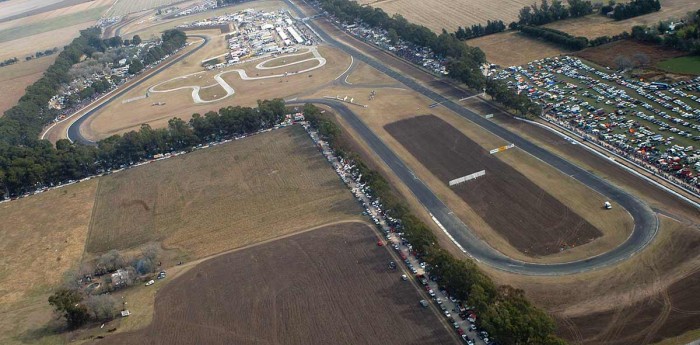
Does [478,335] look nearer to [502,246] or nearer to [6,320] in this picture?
[502,246]

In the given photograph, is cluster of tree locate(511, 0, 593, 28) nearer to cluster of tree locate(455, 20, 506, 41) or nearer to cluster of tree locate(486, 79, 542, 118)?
cluster of tree locate(455, 20, 506, 41)

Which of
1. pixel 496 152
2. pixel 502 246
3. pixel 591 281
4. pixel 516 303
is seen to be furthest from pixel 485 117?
pixel 516 303

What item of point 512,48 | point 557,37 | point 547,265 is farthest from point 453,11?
point 547,265

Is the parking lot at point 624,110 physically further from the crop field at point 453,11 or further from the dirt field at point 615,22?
the crop field at point 453,11

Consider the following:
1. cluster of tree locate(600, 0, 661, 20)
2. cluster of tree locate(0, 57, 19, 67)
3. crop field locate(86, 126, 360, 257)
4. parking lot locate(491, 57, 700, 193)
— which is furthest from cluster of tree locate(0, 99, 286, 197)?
cluster of tree locate(0, 57, 19, 67)

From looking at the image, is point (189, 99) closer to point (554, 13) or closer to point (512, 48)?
point (512, 48)

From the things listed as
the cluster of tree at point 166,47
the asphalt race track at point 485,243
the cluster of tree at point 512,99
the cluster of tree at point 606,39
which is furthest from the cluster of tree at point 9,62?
the cluster of tree at point 606,39
